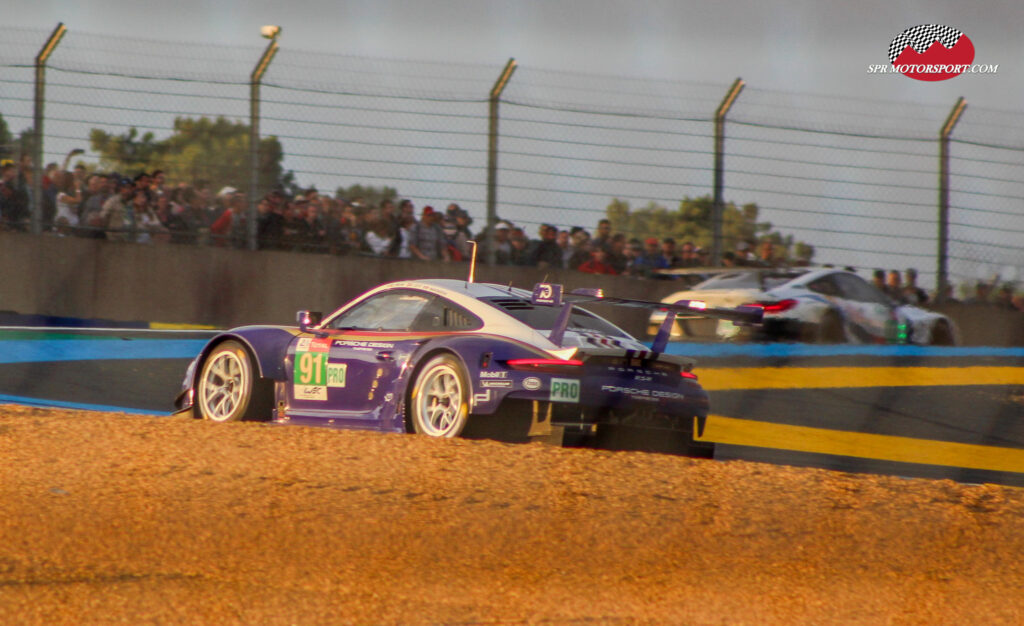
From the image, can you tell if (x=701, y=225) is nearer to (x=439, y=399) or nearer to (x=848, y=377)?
(x=848, y=377)

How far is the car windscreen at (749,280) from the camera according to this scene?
1269cm

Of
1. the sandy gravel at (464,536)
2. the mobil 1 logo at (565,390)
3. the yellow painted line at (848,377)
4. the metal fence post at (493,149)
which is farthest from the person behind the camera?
the metal fence post at (493,149)

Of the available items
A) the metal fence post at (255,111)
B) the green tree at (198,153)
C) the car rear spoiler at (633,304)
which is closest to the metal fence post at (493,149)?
the green tree at (198,153)

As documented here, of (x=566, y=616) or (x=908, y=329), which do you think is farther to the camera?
(x=908, y=329)

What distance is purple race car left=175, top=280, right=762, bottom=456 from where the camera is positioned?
6340 millimetres

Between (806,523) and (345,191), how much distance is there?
8.66m

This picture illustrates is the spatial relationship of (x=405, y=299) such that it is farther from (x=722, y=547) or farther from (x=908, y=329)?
(x=908, y=329)

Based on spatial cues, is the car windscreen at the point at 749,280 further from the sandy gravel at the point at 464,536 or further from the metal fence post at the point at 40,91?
the sandy gravel at the point at 464,536

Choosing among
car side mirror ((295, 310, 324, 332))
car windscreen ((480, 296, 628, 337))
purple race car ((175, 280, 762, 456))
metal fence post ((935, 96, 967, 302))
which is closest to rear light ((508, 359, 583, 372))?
purple race car ((175, 280, 762, 456))

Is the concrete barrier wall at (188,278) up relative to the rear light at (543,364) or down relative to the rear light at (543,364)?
up

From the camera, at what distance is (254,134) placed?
12.5 m

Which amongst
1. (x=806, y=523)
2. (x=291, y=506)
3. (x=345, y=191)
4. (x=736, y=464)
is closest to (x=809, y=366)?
(x=345, y=191)

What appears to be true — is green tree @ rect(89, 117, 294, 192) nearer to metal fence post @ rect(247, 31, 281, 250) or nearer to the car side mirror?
metal fence post @ rect(247, 31, 281, 250)

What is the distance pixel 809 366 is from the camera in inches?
447
